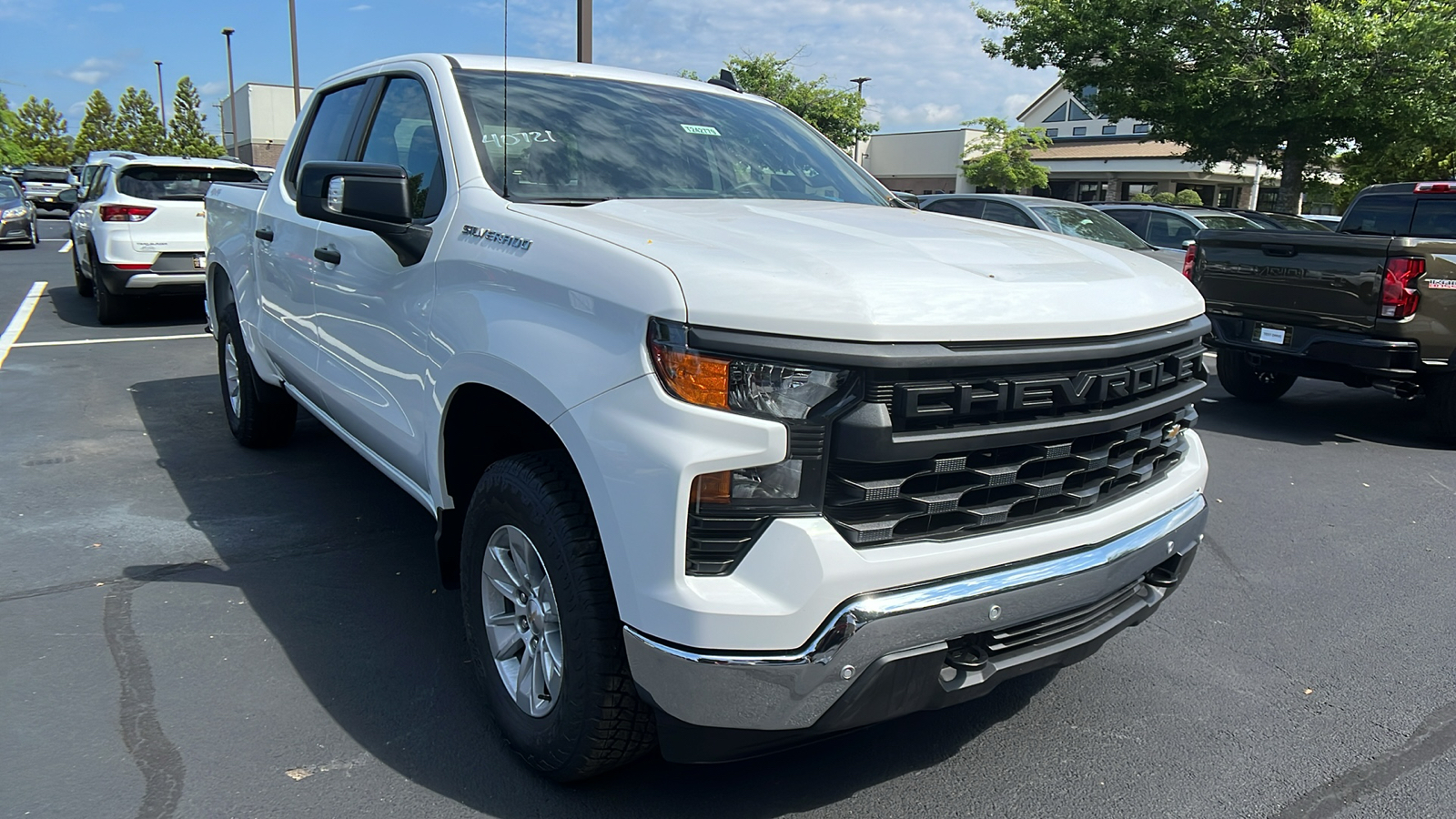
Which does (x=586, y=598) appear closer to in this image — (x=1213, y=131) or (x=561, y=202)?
(x=561, y=202)

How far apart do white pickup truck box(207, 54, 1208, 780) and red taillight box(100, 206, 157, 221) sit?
27.0ft

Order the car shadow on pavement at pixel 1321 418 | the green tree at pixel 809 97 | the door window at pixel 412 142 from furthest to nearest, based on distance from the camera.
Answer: the green tree at pixel 809 97 → the car shadow on pavement at pixel 1321 418 → the door window at pixel 412 142

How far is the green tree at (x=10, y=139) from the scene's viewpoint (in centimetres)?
6631

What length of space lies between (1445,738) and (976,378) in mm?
2119

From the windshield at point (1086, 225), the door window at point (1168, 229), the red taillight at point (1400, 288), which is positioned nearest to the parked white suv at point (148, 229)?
the windshield at point (1086, 225)

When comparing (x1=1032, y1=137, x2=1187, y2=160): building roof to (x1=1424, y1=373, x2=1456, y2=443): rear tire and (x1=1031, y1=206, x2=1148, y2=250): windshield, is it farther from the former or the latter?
(x1=1424, y1=373, x2=1456, y2=443): rear tire

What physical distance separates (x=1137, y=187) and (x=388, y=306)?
47302mm

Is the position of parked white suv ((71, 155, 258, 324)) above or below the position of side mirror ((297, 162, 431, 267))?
below

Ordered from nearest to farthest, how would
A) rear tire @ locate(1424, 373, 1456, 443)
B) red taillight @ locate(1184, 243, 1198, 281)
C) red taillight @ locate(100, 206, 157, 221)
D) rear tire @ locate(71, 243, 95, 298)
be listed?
rear tire @ locate(1424, 373, 1456, 443), red taillight @ locate(1184, 243, 1198, 281), red taillight @ locate(100, 206, 157, 221), rear tire @ locate(71, 243, 95, 298)

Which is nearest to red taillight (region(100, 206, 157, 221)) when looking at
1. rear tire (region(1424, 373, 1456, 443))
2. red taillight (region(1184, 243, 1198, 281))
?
red taillight (region(1184, 243, 1198, 281))

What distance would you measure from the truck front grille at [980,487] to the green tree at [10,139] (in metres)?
78.7

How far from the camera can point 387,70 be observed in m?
3.85

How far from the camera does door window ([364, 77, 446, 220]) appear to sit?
3238 mm

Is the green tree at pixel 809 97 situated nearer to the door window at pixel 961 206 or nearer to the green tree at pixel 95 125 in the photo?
the door window at pixel 961 206
